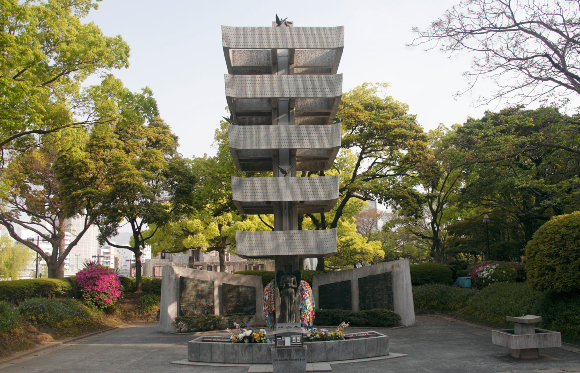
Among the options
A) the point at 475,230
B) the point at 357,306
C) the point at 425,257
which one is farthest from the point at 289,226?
the point at 425,257

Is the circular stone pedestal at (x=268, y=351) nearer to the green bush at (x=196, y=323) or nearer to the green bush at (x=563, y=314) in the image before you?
the green bush at (x=563, y=314)

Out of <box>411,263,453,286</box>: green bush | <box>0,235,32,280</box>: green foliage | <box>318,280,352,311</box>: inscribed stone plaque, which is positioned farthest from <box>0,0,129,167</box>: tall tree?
<box>0,235,32,280</box>: green foliage

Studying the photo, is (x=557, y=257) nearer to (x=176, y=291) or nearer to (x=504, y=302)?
(x=504, y=302)

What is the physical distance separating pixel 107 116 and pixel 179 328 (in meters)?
9.66

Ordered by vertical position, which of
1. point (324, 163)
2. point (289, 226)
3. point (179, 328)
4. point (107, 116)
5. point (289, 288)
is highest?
point (107, 116)

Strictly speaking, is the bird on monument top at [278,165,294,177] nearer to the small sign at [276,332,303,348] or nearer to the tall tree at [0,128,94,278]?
the small sign at [276,332,303,348]

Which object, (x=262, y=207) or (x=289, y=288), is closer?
(x=289, y=288)

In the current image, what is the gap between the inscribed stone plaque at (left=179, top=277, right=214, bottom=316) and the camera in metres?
19.9

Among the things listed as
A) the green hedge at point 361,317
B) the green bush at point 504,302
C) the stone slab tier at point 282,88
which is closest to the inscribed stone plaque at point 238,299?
the green hedge at point 361,317

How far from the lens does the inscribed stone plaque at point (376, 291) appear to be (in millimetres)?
20062

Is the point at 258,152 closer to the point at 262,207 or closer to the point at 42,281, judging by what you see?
the point at 262,207

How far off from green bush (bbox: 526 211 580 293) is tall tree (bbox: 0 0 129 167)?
16.9 m

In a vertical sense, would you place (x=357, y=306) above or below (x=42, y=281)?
below

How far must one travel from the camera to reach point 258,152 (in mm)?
20125
